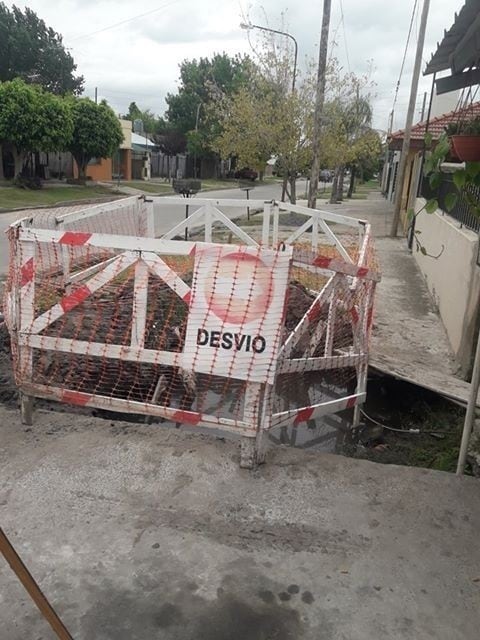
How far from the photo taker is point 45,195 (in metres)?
26.1

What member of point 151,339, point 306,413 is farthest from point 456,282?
point 306,413

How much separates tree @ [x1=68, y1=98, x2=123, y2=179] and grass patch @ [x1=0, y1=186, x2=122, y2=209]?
7.36ft

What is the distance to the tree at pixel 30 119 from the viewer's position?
24969 mm

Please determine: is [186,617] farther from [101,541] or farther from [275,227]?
[275,227]

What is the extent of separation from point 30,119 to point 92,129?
5.34 m

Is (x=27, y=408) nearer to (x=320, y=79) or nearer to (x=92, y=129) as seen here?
(x=320, y=79)

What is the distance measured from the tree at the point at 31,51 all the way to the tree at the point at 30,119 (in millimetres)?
20113

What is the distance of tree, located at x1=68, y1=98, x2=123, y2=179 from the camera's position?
1175 inches

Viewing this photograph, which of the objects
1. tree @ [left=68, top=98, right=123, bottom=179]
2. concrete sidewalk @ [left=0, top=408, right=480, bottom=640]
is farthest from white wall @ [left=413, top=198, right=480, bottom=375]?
tree @ [left=68, top=98, right=123, bottom=179]

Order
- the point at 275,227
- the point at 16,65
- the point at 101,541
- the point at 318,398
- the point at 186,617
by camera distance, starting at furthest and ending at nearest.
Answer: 1. the point at 16,65
2. the point at 275,227
3. the point at 318,398
4. the point at 101,541
5. the point at 186,617

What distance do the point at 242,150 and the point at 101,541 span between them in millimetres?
19548

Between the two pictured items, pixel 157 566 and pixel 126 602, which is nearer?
pixel 126 602

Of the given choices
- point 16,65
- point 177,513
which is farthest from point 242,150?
point 16,65

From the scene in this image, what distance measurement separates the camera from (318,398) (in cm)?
554
